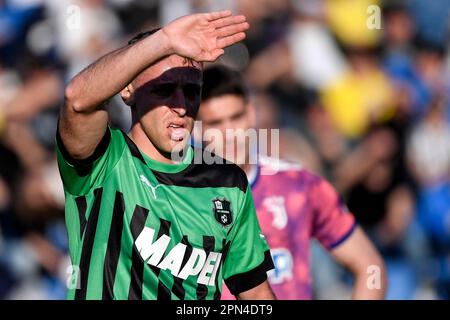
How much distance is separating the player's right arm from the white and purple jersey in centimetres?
219

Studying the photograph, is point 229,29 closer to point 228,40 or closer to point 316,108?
point 228,40

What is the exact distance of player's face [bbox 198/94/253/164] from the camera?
209 inches

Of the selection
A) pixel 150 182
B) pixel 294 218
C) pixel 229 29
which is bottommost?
pixel 294 218

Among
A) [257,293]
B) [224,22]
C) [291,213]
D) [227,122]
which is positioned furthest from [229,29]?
[291,213]

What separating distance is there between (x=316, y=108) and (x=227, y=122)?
2.22m

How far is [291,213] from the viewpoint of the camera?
545 cm

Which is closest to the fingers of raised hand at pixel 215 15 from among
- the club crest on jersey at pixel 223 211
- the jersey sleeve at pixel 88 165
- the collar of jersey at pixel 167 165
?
the jersey sleeve at pixel 88 165

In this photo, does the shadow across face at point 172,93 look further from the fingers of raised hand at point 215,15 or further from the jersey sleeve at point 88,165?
the fingers of raised hand at point 215,15

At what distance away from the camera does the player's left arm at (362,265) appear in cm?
531

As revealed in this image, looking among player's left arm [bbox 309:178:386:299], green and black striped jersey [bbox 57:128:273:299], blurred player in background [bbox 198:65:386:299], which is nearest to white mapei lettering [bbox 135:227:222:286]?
green and black striped jersey [bbox 57:128:273:299]

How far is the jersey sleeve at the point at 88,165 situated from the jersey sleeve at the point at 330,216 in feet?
7.16

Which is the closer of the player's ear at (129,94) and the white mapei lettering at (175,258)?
the white mapei lettering at (175,258)

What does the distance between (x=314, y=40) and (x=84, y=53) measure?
6.42 feet

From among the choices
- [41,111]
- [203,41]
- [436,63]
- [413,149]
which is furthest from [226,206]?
[436,63]
